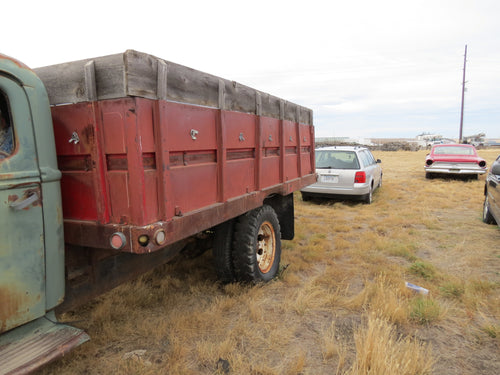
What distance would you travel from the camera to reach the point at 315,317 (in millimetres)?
3473

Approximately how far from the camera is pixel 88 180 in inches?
89.7

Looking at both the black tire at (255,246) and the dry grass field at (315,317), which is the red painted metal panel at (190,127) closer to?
the black tire at (255,246)

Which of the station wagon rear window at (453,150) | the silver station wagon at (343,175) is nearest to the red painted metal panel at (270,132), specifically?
the silver station wagon at (343,175)

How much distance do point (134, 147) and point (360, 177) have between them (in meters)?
7.44

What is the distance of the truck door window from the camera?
2.01 meters

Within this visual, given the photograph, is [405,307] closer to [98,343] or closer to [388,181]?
[98,343]

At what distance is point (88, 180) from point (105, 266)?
804 mm

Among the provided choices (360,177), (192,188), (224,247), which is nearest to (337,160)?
(360,177)

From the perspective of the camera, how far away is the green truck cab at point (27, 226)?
196 cm

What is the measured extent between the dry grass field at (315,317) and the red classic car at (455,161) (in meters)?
8.10

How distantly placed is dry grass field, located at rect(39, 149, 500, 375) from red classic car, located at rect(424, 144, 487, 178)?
810cm

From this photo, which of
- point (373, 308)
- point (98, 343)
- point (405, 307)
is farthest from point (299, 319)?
point (98, 343)

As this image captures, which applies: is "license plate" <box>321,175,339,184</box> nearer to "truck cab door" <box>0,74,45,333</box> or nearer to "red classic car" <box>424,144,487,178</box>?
"red classic car" <box>424,144,487,178</box>

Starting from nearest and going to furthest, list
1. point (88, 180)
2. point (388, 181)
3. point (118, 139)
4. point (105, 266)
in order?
point (118, 139) < point (88, 180) < point (105, 266) < point (388, 181)
